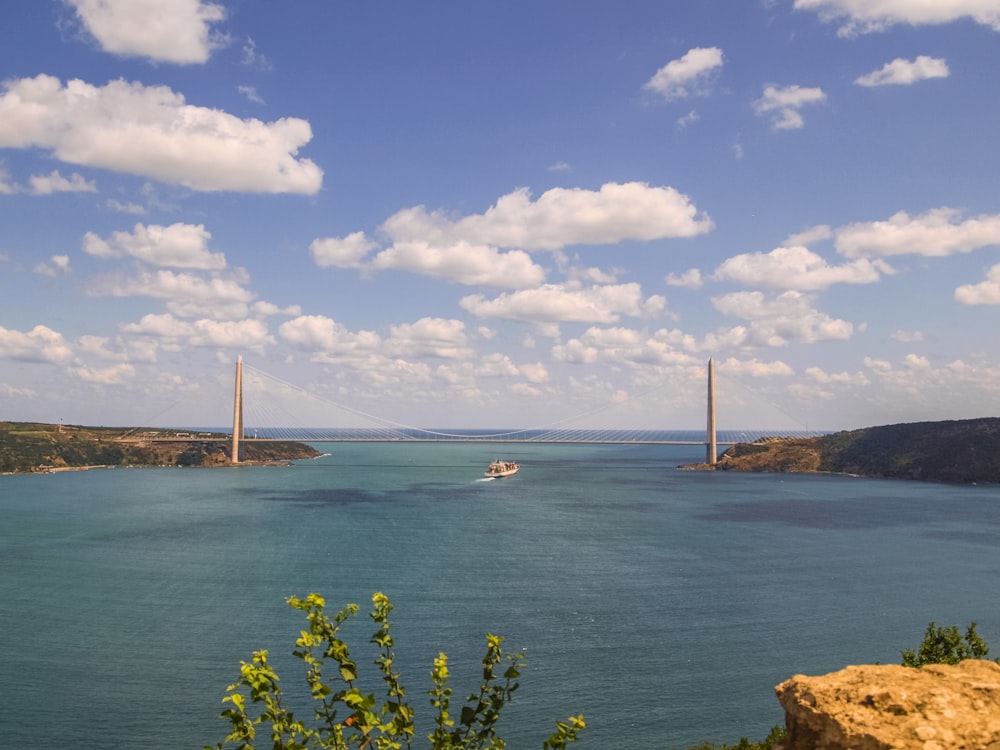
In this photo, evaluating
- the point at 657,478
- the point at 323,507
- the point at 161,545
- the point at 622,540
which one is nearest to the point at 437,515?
the point at 323,507

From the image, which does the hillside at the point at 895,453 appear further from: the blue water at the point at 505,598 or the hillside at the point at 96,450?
the hillside at the point at 96,450

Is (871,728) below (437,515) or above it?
above

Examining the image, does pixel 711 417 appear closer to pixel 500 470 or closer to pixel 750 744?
pixel 500 470

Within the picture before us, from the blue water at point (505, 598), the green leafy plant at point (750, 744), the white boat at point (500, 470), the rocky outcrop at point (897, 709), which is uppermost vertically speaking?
the rocky outcrop at point (897, 709)

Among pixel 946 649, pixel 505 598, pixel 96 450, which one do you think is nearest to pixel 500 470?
pixel 96 450

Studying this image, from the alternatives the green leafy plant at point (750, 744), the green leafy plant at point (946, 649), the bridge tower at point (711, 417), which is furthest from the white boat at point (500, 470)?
the green leafy plant at point (750, 744)

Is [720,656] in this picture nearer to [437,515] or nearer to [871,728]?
[871,728]

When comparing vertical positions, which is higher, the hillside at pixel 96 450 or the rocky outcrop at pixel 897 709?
the rocky outcrop at pixel 897 709
